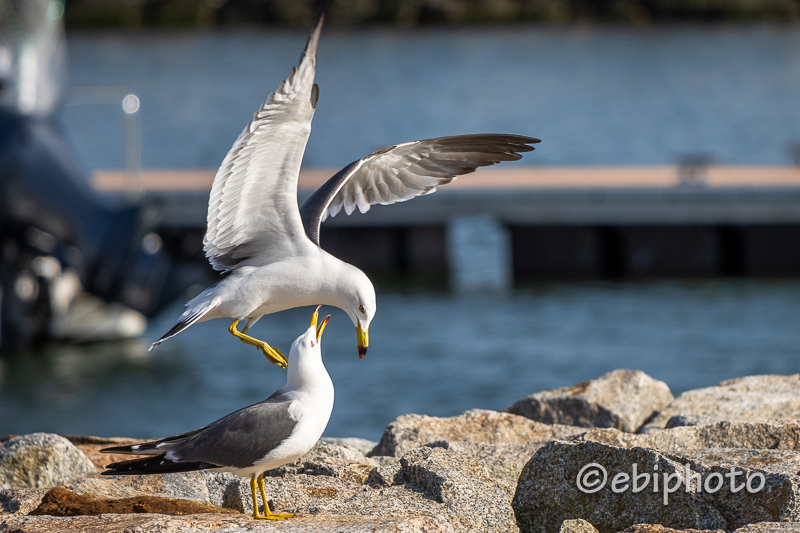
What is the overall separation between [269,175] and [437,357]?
1122cm

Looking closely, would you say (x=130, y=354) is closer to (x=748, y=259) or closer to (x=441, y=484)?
(x=748, y=259)

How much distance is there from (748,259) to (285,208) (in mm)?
15402

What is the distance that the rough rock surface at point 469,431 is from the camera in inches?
223

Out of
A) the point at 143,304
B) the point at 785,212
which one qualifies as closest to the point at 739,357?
the point at 785,212

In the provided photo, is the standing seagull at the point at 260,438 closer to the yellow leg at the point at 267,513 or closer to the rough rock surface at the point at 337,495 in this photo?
the yellow leg at the point at 267,513

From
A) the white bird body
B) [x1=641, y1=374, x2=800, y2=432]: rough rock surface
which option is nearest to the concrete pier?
[x1=641, y1=374, x2=800, y2=432]: rough rock surface

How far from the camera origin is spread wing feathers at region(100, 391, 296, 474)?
3.98 metres

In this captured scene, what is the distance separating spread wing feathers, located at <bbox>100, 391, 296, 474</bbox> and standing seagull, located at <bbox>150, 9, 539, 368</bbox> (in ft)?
1.71

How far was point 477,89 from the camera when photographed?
44812 millimetres

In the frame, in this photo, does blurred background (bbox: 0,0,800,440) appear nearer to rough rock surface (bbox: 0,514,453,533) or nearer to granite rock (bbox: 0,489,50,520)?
granite rock (bbox: 0,489,50,520)

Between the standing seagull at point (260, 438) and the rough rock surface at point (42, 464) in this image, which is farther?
the rough rock surface at point (42, 464)

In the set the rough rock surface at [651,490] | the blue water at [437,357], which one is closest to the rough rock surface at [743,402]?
the rough rock surface at [651,490]

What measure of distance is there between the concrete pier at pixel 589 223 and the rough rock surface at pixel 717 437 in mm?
13067

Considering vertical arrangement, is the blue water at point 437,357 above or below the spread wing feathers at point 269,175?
below
